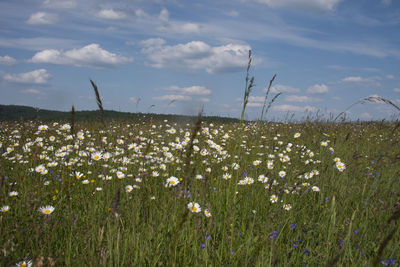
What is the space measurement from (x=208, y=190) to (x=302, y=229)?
1188 millimetres

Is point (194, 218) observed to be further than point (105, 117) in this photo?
No

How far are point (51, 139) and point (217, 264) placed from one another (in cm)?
559

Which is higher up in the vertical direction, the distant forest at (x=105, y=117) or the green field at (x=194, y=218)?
the distant forest at (x=105, y=117)

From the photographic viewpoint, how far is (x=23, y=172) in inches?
159

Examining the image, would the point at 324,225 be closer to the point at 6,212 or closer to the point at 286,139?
the point at 6,212

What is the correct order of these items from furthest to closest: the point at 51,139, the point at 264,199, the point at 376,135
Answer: the point at 376,135
the point at 51,139
the point at 264,199

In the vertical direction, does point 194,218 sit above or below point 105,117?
below

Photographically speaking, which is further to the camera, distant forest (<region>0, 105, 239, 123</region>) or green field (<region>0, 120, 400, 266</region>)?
distant forest (<region>0, 105, 239, 123</region>)

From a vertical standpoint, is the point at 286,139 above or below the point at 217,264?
above

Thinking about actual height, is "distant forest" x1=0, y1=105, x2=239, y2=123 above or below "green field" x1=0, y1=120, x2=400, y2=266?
above

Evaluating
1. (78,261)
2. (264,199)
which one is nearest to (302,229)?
(264,199)

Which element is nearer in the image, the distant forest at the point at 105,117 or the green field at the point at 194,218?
the green field at the point at 194,218

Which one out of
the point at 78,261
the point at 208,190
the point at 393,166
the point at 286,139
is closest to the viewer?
the point at 78,261

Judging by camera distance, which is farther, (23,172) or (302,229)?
(23,172)
